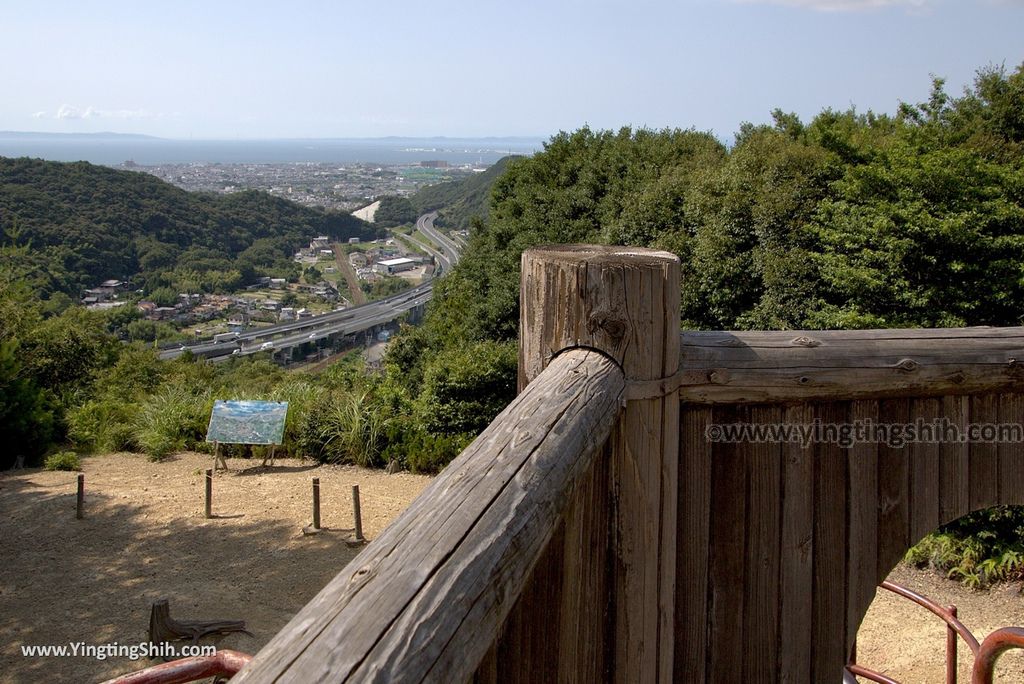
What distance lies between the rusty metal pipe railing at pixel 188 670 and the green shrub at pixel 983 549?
6.94 m

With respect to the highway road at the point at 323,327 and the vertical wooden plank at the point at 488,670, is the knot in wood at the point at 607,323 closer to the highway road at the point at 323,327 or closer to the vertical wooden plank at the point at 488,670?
the vertical wooden plank at the point at 488,670

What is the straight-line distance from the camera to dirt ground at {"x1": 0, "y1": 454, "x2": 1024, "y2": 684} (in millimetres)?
6012

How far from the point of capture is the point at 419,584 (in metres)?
0.80

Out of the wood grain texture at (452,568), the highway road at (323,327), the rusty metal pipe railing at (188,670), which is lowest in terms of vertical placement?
the highway road at (323,327)

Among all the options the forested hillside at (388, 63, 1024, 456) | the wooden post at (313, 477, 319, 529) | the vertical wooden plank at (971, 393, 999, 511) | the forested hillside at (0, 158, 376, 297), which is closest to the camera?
the vertical wooden plank at (971, 393, 999, 511)

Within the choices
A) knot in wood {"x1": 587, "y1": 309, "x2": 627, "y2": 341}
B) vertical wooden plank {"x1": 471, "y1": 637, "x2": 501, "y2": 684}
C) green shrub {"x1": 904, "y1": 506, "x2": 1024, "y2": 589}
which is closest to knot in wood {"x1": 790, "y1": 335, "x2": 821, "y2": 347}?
knot in wood {"x1": 587, "y1": 309, "x2": 627, "y2": 341}

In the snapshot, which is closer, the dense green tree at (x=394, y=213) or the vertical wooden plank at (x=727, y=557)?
the vertical wooden plank at (x=727, y=557)

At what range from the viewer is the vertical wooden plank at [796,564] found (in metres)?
1.83

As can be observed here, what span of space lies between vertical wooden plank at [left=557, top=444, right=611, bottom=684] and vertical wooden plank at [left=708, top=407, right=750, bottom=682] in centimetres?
37

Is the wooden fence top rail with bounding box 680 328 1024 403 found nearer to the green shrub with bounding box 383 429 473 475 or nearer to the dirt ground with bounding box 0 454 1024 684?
the dirt ground with bounding box 0 454 1024 684

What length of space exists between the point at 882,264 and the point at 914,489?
906 cm

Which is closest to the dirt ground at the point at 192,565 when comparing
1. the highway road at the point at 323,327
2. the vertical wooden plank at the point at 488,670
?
the vertical wooden plank at the point at 488,670

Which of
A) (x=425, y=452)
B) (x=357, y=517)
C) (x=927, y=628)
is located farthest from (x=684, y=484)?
(x=425, y=452)

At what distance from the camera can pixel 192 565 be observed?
7441 mm
